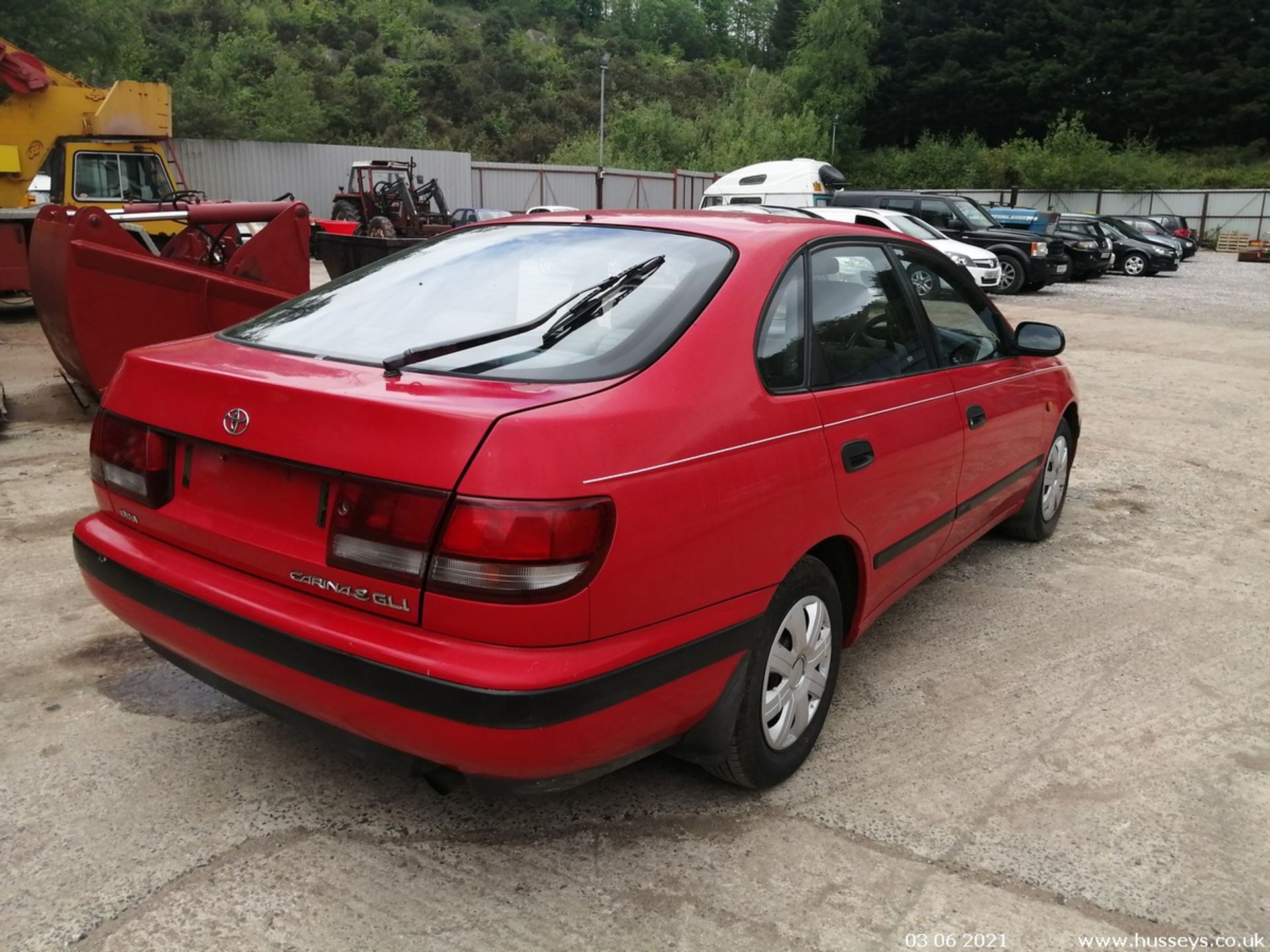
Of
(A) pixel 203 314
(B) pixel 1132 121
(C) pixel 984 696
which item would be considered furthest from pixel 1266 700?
(B) pixel 1132 121

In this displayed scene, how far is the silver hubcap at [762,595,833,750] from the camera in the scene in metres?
2.69

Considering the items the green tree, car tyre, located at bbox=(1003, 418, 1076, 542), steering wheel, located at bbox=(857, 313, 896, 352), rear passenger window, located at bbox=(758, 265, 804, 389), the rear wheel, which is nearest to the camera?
rear passenger window, located at bbox=(758, 265, 804, 389)

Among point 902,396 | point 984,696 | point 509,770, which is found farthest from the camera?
point 984,696

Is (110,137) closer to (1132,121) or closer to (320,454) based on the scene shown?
(320,454)

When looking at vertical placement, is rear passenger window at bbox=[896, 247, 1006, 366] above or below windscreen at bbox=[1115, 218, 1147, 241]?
below

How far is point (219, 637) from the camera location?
234 cm

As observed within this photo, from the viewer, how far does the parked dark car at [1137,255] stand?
24766 millimetres

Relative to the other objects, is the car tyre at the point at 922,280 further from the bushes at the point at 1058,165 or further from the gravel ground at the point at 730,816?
the bushes at the point at 1058,165

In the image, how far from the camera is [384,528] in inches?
81.7

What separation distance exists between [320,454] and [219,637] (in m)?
0.56

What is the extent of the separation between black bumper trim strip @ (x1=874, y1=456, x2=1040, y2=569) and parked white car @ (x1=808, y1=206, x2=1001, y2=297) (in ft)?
34.2

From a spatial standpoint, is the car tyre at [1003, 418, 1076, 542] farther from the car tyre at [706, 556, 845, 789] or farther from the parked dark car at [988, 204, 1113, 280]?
the parked dark car at [988, 204, 1113, 280]

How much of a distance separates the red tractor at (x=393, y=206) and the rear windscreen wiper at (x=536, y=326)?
17439 mm

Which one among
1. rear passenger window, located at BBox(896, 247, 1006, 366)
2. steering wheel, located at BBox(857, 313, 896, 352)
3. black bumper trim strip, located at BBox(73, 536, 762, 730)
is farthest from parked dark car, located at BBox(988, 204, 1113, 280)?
black bumper trim strip, located at BBox(73, 536, 762, 730)
